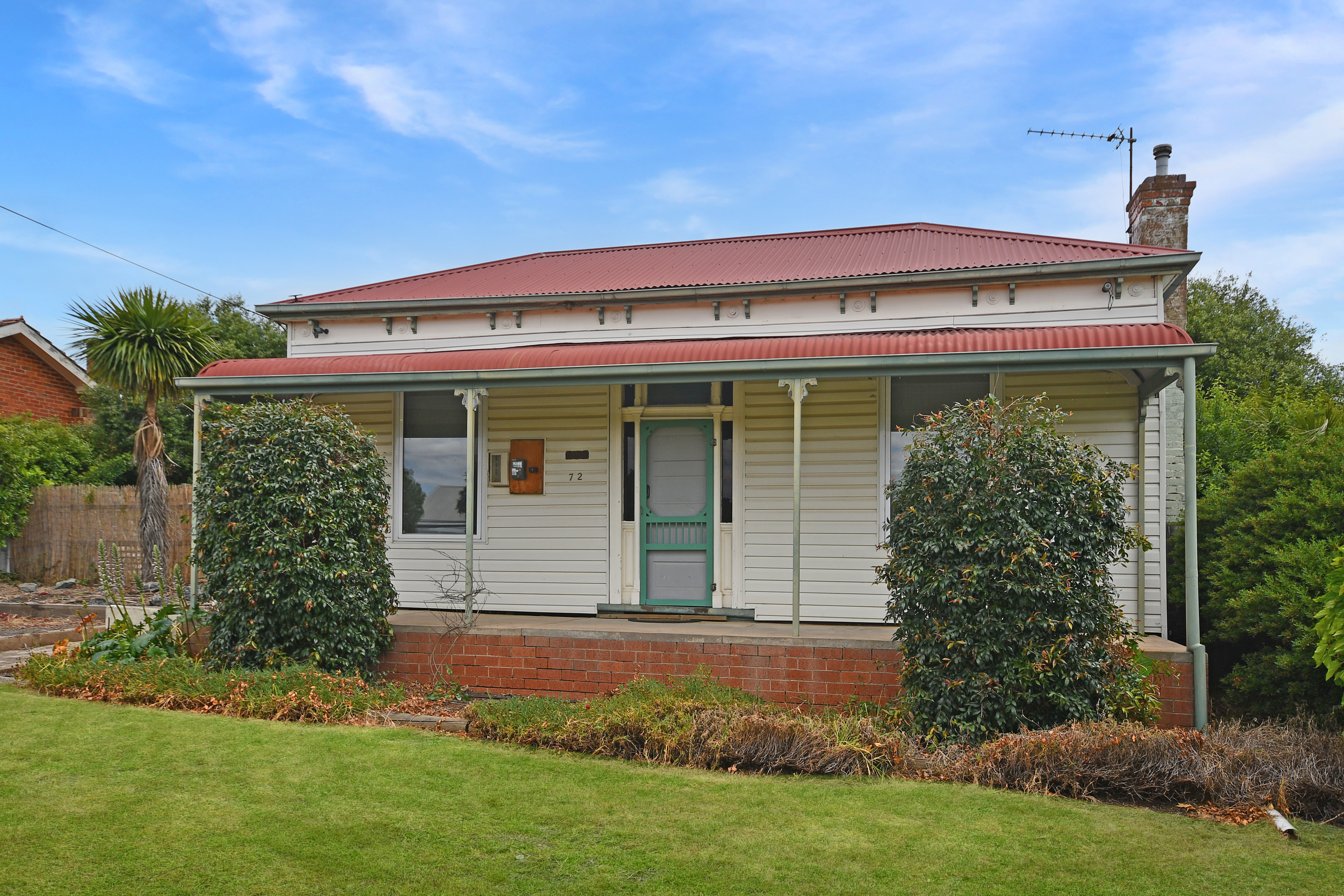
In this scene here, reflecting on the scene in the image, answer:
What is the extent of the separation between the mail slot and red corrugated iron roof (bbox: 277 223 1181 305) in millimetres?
1798

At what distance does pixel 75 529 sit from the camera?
623 inches

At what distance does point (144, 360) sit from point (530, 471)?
797cm

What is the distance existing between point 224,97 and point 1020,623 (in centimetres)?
1900

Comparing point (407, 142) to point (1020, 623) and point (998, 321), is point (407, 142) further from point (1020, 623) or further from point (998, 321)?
point (1020, 623)

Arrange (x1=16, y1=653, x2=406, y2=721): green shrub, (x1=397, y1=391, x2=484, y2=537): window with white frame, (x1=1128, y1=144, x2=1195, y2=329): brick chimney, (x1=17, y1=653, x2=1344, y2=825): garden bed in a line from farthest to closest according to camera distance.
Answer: (x1=1128, y1=144, x2=1195, y2=329): brick chimney < (x1=397, y1=391, x2=484, y2=537): window with white frame < (x1=16, y1=653, x2=406, y2=721): green shrub < (x1=17, y1=653, x2=1344, y2=825): garden bed

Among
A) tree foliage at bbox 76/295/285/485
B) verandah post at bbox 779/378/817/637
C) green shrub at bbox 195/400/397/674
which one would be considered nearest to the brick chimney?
verandah post at bbox 779/378/817/637

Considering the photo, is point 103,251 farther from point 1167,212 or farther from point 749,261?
point 1167,212

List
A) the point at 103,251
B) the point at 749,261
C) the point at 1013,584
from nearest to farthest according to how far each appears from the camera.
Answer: the point at 1013,584, the point at 749,261, the point at 103,251

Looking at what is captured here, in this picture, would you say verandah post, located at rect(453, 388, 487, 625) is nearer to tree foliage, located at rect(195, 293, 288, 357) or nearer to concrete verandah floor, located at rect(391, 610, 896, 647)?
concrete verandah floor, located at rect(391, 610, 896, 647)

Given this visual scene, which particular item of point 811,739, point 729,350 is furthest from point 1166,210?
point 811,739

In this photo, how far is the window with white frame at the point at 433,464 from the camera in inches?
380

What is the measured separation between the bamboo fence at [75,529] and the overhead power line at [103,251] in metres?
4.19

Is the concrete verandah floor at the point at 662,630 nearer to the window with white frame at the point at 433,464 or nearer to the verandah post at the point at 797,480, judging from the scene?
the verandah post at the point at 797,480

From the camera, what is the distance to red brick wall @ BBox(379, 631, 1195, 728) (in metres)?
7.02
